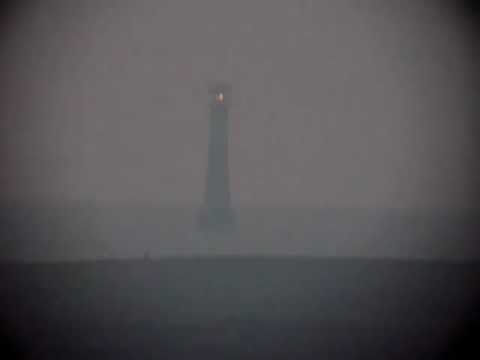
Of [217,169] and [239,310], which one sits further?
[217,169]

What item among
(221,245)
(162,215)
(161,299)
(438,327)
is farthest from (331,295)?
(162,215)

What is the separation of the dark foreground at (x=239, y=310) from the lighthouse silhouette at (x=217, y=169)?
63cm

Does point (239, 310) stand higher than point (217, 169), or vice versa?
point (217, 169)

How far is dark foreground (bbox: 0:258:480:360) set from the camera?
3.67ft

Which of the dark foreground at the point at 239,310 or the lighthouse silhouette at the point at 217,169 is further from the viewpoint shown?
the lighthouse silhouette at the point at 217,169

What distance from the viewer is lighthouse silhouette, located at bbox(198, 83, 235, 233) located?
2521 mm

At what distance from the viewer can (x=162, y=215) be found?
2.42 m

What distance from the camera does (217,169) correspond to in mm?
2684

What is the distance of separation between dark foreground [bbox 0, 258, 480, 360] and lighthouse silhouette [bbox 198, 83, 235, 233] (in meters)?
0.63

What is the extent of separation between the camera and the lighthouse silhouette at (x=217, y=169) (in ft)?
8.27

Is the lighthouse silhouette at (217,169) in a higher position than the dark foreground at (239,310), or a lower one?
higher

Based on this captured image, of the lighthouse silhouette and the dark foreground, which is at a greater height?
the lighthouse silhouette

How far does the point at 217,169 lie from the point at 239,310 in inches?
56.2

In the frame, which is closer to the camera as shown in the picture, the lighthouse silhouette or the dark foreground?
the dark foreground
